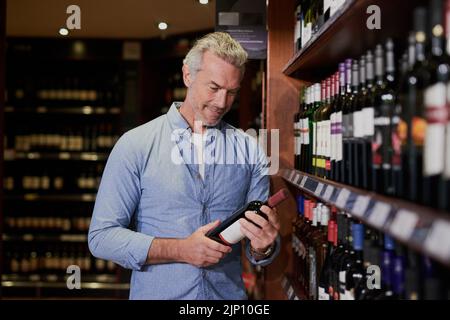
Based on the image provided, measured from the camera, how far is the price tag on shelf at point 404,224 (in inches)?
43.3

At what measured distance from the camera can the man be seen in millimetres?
2268

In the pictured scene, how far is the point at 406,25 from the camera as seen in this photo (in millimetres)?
1913

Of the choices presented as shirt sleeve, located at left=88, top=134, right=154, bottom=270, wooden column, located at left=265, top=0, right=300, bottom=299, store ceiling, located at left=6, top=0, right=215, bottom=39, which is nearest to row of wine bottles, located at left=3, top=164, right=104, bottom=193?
store ceiling, located at left=6, top=0, right=215, bottom=39

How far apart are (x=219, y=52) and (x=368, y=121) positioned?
34.7 inches

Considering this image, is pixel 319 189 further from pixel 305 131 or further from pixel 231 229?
pixel 305 131

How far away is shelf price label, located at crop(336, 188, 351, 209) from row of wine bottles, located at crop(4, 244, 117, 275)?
6.21 ft

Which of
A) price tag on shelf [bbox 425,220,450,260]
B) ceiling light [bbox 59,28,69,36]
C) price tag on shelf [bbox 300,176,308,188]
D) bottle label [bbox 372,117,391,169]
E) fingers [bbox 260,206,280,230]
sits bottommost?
fingers [bbox 260,206,280,230]

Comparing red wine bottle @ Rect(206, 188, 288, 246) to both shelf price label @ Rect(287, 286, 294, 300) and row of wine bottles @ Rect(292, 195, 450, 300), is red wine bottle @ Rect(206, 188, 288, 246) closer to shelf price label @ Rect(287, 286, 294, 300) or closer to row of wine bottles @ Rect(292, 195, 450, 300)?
row of wine bottles @ Rect(292, 195, 450, 300)

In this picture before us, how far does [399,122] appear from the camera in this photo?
1447 mm

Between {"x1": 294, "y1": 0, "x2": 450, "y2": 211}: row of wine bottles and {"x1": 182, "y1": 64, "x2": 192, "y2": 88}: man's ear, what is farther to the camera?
{"x1": 182, "y1": 64, "x2": 192, "y2": 88}: man's ear

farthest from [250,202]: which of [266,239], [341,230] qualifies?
[341,230]

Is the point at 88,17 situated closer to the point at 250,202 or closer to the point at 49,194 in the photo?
the point at 250,202

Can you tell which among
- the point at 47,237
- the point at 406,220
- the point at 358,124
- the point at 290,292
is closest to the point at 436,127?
the point at 406,220

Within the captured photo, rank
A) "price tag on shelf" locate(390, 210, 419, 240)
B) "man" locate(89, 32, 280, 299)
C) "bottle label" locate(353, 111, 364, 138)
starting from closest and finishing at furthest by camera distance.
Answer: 1. "price tag on shelf" locate(390, 210, 419, 240)
2. "bottle label" locate(353, 111, 364, 138)
3. "man" locate(89, 32, 280, 299)
